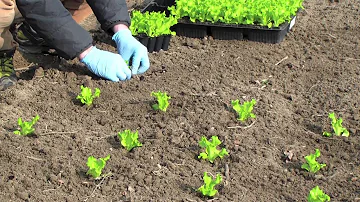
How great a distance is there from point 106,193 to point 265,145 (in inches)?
40.7

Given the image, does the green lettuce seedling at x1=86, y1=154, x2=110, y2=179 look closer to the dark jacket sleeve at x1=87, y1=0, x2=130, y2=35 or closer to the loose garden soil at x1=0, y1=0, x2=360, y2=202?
the loose garden soil at x1=0, y1=0, x2=360, y2=202

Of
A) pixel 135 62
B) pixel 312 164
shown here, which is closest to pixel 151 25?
pixel 135 62

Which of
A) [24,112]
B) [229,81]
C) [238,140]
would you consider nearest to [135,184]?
[238,140]

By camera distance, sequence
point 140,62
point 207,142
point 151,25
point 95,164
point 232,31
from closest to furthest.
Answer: point 95,164 → point 207,142 → point 140,62 → point 151,25 → point 232,31

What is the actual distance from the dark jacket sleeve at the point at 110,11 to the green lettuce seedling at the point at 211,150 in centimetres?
146

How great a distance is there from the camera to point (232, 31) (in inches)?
190

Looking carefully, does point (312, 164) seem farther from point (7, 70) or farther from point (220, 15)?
point (7, 70)

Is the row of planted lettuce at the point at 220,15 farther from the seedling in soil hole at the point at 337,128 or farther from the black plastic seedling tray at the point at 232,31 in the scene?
the seedling in soil hole at the point at 337,128

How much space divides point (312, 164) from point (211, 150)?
57cm

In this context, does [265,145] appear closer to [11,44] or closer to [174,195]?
[174,195]

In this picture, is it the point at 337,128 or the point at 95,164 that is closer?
the point at 95,164

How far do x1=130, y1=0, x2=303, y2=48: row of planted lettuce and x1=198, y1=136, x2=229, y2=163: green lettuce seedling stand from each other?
162 cm

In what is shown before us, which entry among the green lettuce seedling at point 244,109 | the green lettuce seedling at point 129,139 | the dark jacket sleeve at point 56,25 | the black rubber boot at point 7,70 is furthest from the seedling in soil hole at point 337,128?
the black rubber boot at point 7,70

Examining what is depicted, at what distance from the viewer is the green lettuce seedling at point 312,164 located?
310cm
